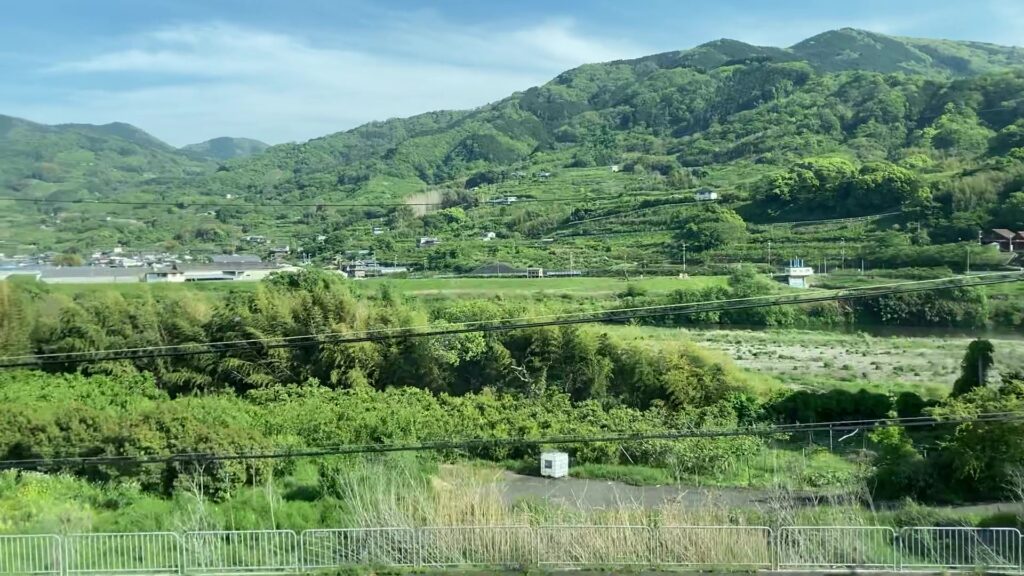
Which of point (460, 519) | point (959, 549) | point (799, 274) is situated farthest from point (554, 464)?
point (799, 274)

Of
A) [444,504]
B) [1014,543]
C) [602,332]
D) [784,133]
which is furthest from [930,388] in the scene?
[784,133]

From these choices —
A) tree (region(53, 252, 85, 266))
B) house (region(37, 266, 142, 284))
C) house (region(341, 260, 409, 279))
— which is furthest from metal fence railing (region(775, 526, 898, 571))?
tree (region(53, 252, 85, 266))

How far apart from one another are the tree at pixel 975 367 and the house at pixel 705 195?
17153 mm

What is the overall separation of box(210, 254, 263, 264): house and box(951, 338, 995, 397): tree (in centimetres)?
1615

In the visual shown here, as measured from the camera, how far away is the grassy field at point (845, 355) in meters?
14.7

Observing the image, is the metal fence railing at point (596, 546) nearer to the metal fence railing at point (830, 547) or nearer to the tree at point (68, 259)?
the metal fence railing at point (830, 547)

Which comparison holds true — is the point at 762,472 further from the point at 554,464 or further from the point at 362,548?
the point at 362,548

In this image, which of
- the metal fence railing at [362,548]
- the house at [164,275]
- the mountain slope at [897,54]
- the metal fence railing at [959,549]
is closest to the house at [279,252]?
the house at [164,275]

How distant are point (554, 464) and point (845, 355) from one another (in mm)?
9183

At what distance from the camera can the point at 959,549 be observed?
6.77 m

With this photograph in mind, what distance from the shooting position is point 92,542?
7.27 metres

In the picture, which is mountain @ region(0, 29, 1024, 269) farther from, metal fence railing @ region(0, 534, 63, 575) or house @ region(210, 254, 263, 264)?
metal fence railing @ region(0, 534, 63, 575)

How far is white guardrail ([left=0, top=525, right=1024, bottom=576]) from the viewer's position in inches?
263

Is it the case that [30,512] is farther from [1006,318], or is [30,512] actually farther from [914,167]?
[914,167]
